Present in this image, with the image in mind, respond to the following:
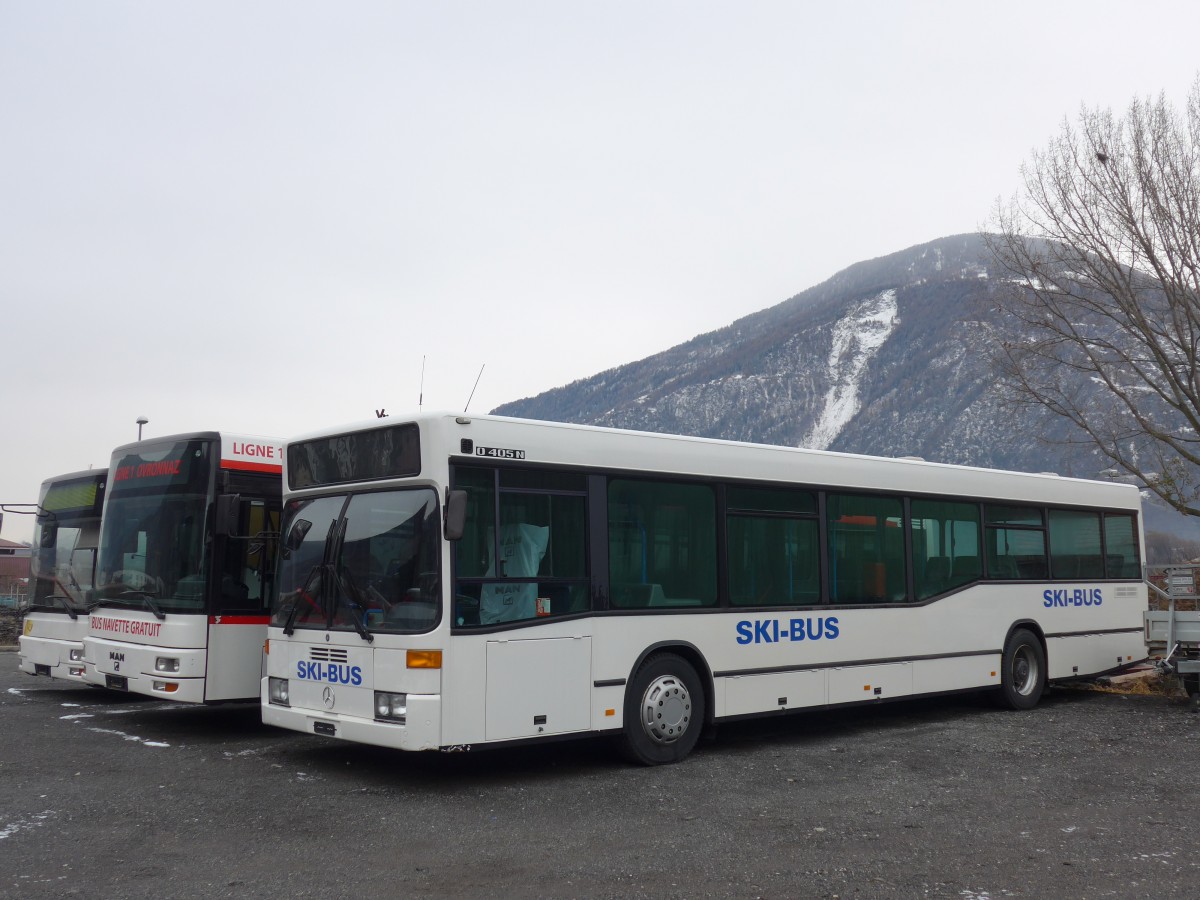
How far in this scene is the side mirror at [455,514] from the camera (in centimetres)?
773

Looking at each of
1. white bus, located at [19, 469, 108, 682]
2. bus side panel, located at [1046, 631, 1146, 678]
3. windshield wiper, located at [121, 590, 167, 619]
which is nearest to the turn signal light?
windshield wiper, located at [121, 590, 167, 619]

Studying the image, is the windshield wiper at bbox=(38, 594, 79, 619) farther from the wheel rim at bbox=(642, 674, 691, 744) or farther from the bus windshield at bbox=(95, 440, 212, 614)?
the wheel rim at bbox=(642, 674, 691, 744)

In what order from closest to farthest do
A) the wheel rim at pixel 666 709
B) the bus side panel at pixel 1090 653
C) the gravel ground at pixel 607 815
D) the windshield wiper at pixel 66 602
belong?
the gravel ground at pixel 607 815 → the wheel rim at pixel 666 709 → the windshield wiper at pixel 66 602 → the bus side panel at pixel 1090 653

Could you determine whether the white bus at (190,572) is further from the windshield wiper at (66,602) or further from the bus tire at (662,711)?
the bus tire at (662,711)

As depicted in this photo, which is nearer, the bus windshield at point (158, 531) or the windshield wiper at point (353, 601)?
the windshield wiper at point (353, 601)

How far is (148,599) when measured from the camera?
10.6 metres

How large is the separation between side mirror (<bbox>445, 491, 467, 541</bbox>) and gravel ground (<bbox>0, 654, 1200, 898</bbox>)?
1.79 m

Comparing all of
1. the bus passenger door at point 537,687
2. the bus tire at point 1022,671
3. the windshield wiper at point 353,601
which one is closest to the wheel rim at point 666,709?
the bus passenger door at point 537,687

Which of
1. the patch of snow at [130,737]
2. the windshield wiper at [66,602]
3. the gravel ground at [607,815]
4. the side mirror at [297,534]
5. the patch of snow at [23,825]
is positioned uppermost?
the side mirror at [297,534]

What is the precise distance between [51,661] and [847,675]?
879 cm

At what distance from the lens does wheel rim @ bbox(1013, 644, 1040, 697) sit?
12.9 metres

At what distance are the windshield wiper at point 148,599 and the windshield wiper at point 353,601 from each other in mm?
2772

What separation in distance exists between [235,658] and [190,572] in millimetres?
865

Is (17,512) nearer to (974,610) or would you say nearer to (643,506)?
(643,506)
